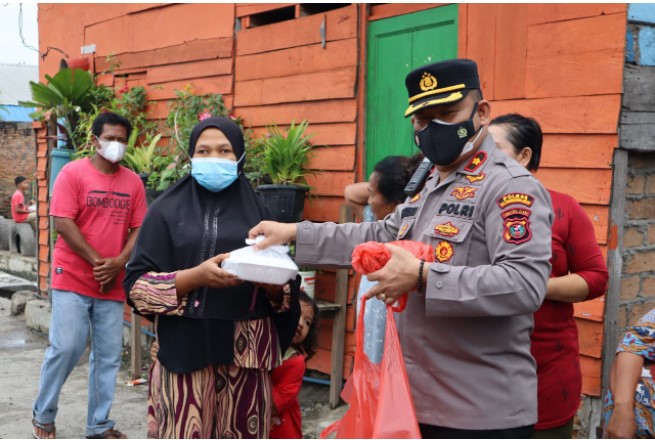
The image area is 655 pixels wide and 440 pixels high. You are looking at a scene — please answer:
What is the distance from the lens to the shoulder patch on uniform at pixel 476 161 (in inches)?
81.1

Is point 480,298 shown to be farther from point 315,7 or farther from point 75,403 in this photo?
point 75,403

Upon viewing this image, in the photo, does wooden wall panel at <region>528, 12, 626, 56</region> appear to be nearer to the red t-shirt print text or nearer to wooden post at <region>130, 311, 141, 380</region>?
the red t-shirt print text

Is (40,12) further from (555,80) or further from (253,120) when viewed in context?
(555,80)

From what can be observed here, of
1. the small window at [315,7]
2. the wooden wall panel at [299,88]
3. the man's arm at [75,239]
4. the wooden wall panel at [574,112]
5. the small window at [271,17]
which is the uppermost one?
the small window at [271,17]

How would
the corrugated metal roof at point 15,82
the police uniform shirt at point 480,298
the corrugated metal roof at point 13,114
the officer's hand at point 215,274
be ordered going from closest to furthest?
the police uniform shirt at point 480,298, the officer's hand at point 215,274, the corrugated metal roof at point 13,114, the corrugated metal roof at point 15,82

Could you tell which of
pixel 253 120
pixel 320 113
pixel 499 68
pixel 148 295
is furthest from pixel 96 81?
pixel 148 295

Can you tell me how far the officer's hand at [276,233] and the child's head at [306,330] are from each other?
1.11 m

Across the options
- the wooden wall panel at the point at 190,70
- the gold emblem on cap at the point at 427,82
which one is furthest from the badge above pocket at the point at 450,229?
the wooden wall panel at the point at 190,70

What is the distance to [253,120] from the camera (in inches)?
242

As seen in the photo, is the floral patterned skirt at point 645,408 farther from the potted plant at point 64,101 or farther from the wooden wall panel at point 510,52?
the potted plant at point 64,101

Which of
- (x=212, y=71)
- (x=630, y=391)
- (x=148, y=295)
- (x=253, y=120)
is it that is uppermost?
(x=212, y=71)

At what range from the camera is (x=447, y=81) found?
2.04 m

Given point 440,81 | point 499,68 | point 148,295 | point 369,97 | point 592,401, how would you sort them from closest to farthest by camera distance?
point 440,81, point 148,295, point 592,401, point 499,68, point 369,97

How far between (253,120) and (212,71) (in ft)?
2.50
